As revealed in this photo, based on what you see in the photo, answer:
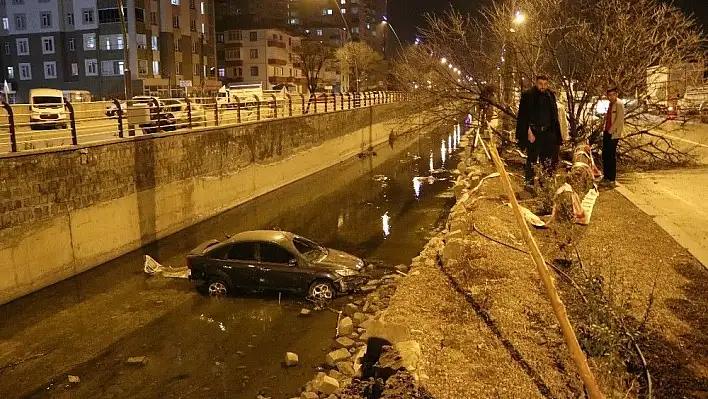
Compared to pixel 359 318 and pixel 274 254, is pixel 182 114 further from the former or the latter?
pixel 359 318

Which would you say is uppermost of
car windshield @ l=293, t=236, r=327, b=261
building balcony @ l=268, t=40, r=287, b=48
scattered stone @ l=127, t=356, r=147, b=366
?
building balcony @ l=268, t=40, r=287, b=48

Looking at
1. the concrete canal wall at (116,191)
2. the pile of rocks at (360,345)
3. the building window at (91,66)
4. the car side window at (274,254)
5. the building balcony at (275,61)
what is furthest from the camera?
the building balcony at (275,61)

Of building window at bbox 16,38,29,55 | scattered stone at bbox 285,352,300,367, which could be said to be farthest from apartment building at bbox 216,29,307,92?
scattered stone at bbox 285,352,300,367

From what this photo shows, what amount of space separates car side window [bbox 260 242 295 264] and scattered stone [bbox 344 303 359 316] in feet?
4.94

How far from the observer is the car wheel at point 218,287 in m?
12.9

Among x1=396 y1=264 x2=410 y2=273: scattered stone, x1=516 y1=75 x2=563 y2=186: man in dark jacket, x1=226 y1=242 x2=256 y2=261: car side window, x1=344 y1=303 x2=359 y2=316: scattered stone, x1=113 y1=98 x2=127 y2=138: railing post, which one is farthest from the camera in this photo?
x1=113 y1=98 x2=127 y2=138: railing post

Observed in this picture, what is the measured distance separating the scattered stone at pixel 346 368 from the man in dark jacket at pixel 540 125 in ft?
18.6

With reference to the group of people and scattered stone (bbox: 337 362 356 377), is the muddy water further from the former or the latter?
the group of people

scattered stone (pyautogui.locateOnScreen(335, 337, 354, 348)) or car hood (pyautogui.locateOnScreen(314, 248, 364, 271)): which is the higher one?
car hood (pyautogui.locateOnScreen(314, 248, 364, 271))

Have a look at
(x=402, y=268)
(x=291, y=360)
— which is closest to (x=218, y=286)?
(x=291, y=360)

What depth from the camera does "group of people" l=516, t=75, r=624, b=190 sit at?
38.9ft

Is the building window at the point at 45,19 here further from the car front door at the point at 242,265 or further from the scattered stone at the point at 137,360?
the scattered stone at the point at 137,360

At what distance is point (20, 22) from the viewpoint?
62.2m

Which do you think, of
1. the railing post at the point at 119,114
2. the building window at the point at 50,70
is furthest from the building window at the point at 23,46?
the railing post at the point at 119,114
